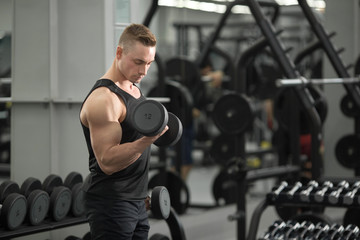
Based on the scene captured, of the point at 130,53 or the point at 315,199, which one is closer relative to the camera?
the point at 130,53

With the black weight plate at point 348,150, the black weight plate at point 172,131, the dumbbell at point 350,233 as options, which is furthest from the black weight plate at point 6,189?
the black weight plate at point 348,150

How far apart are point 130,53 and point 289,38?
7.28 m

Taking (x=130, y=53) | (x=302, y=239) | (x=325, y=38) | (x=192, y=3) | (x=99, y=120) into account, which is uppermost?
(x=192, y=3)

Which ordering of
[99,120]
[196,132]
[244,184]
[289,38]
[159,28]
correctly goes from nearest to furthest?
[99,120]
[244,184]
[159,28]
[196,132]
[289,38]

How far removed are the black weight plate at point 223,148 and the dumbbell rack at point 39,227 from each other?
8.34 ft

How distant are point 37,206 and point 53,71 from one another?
0.79m

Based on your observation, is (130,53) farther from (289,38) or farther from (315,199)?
(289,38)

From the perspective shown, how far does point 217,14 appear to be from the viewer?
574 centimetres

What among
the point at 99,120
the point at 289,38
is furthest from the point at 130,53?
the point at 289,38

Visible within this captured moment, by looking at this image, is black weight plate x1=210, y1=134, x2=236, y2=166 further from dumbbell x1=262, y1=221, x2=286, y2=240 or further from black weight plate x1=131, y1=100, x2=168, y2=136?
black weight plate x1=131, y1=100, x2=168, y2=136

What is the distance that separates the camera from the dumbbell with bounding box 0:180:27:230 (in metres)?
2.53

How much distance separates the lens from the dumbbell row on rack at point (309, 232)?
9.80 feet

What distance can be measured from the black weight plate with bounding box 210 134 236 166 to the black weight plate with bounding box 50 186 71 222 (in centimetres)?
258

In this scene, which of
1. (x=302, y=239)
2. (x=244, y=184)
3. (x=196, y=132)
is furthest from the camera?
(x=196, y=132)
